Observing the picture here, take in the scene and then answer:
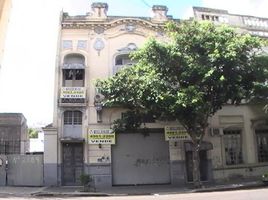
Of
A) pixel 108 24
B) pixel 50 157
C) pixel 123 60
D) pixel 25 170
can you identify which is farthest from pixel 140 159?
pixel 108 24

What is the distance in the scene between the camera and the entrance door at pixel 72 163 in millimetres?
27125

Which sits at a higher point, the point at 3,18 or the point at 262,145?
the point at 262,145

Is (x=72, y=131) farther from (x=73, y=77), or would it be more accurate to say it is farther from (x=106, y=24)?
(x=106, y=24)

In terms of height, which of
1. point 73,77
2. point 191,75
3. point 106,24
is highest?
point 106,24

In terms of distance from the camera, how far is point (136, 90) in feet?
78.3

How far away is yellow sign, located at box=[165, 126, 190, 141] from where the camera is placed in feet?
90.0

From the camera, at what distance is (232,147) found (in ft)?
95.3

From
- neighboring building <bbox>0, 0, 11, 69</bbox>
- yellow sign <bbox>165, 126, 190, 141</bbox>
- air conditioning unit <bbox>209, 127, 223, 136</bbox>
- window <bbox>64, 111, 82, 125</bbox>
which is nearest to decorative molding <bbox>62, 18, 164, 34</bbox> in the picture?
window <bbox>64, 111, 82, 125</bbox>

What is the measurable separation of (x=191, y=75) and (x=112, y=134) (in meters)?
6.59

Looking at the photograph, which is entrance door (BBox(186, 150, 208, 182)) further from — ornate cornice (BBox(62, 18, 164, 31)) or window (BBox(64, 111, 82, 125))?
ornate cornice (BBox(62, 18, 164, 31))

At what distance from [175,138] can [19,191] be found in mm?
9852

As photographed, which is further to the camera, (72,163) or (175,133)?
(175,133)

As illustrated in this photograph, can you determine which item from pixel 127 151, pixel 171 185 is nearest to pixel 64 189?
pixel 127 151

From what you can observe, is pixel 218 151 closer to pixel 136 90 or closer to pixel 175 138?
pixel 175 138
